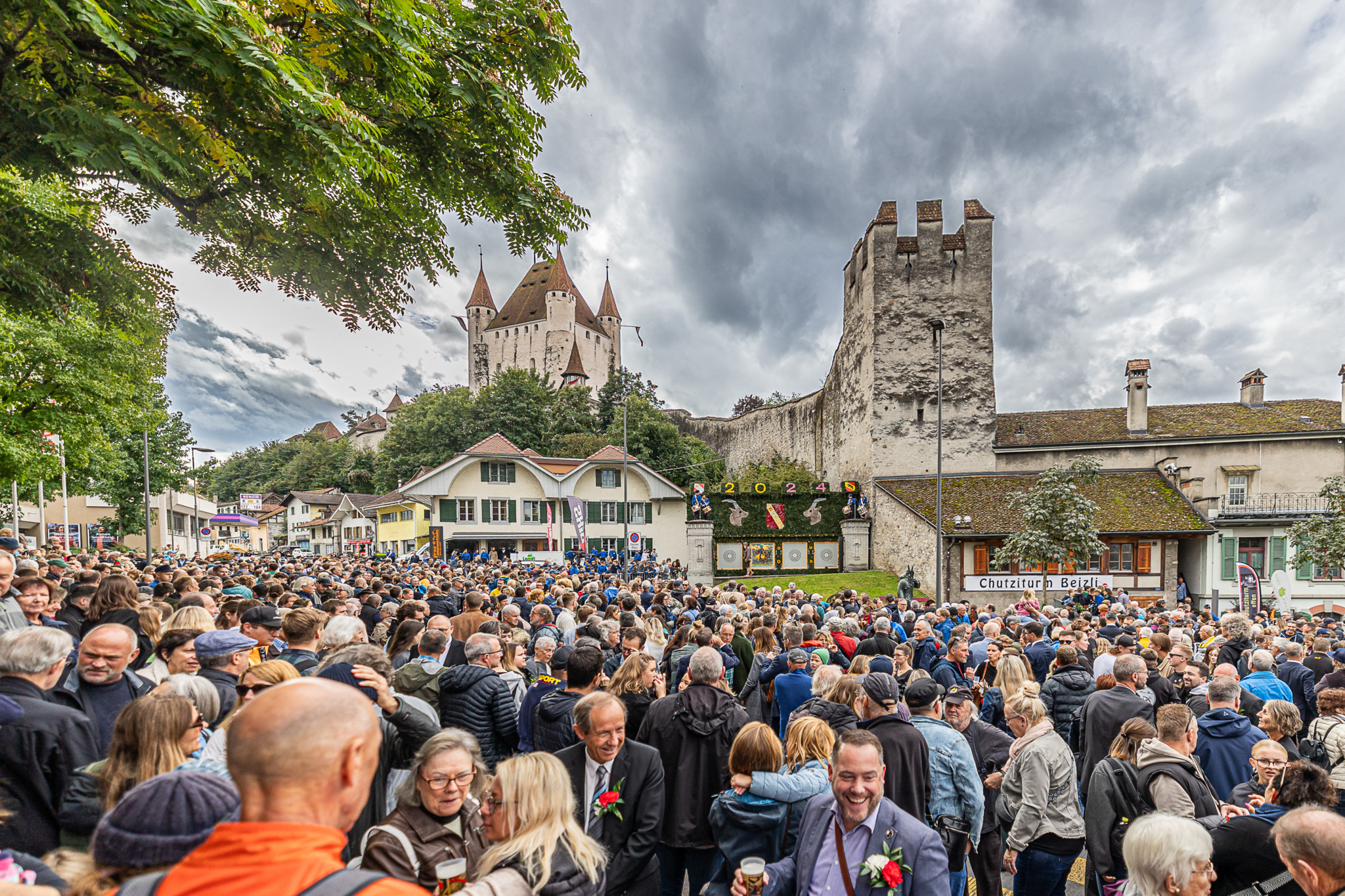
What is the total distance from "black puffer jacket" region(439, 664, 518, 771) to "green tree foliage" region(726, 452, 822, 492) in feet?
109

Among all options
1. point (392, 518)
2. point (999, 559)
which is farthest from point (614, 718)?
point (392, 518)

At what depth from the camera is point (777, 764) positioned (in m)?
3.73

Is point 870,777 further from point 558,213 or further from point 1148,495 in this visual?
point 1148,495

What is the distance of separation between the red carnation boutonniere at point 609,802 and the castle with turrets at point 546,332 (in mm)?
78059

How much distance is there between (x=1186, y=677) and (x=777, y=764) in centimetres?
549

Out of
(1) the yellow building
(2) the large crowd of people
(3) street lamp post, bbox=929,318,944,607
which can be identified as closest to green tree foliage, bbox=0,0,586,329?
(2) the large crowd of people

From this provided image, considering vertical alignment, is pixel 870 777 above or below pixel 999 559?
above

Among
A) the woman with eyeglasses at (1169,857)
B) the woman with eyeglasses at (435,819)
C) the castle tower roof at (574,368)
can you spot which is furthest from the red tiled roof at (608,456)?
the castle tower roof at (574,368)

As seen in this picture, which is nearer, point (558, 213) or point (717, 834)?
point (717, 834)

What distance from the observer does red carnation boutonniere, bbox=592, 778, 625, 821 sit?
3.61 meters

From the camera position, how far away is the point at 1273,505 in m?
30.7

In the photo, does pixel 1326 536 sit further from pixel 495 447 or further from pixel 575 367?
pixel 575 367

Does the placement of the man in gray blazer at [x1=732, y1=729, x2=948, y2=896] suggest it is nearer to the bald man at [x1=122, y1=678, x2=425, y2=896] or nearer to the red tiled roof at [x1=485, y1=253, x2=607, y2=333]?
the bald man at [x1=122, y1=678, x2=425, y2=896]

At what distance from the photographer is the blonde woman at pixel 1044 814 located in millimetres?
4418
